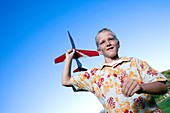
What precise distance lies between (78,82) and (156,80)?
3.65 ft

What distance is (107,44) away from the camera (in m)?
3.17

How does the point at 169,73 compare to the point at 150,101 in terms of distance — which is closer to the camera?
the point at 150,101

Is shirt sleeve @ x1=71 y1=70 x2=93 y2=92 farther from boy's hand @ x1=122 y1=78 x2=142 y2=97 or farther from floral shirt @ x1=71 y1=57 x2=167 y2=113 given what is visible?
boy's hand @ x1=122 y1=78 x2=142 y2=97

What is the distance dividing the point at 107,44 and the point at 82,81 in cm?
62

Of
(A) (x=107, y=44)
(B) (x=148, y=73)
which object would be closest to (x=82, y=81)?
(A) (x=107, y=44)

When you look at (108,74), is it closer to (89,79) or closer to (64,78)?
(89,79)

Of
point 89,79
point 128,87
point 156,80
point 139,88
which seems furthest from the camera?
point 89,79

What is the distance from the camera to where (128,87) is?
169cm

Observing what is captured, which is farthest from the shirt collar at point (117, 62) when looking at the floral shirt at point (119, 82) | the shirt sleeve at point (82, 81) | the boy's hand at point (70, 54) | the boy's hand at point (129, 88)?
the boy's hand at point (129, 88)

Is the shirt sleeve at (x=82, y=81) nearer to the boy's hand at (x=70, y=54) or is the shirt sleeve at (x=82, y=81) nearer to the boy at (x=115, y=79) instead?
the boy at (x=115, y=79)

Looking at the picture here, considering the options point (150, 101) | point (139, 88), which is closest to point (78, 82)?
point (150, 101)

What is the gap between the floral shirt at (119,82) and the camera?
2.70 metres

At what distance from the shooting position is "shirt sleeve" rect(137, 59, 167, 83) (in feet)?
8.54

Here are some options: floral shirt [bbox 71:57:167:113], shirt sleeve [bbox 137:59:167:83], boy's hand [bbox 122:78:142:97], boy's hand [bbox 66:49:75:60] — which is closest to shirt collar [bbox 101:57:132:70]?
floral shirt [bbox 71:57:167:113]
